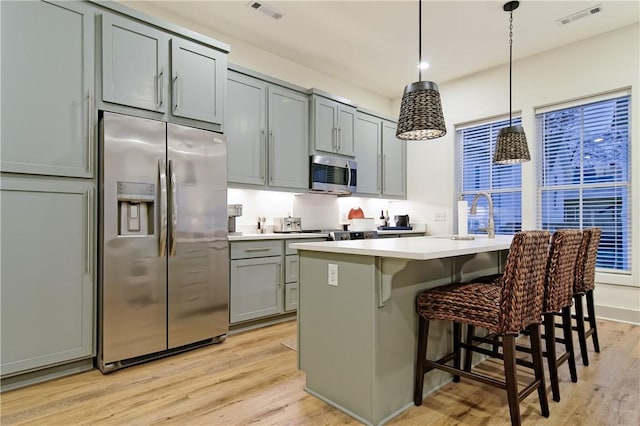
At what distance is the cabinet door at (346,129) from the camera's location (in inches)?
183

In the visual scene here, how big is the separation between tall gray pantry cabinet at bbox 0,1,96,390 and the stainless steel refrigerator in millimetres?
123

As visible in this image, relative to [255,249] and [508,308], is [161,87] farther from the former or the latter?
[508,308]

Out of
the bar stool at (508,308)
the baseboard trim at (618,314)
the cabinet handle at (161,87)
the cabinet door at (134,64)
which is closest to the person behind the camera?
the bar stool at (508,308)

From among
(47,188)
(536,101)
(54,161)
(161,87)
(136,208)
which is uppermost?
(536,101)

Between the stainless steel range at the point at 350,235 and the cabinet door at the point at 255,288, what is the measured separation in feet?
2.44

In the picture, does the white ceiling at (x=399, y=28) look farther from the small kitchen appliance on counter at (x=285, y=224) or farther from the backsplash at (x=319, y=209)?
the small kitchen appliance on counter at (x=285, y=224)

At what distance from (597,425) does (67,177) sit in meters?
3.43

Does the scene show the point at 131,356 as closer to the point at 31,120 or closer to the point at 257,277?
the point at 257,277

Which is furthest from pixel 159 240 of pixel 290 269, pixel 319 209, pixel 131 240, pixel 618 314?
pixel 618 314

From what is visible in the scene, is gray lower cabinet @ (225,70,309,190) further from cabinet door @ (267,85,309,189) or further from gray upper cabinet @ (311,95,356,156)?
gray upper cabinet @ (311,95,356,156)

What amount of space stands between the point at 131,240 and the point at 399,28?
3.30 meters

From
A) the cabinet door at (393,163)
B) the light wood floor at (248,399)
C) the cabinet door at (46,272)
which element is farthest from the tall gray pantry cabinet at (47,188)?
the cabinet door at (393,163)

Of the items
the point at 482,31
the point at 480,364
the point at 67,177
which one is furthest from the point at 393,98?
the point at 67,177

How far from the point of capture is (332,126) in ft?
14.9
